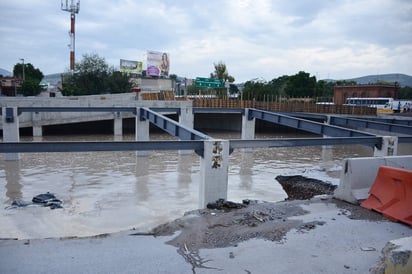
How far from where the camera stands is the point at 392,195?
6688 millimetres

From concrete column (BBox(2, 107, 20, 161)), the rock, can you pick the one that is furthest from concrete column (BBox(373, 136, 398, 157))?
concrete column (BBox(2, 107, 20, 161))

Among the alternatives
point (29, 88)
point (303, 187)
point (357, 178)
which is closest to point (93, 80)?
point (29, 88)

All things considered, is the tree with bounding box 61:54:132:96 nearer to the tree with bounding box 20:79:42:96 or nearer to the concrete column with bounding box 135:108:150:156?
the tree with bounding box 20:79:42:96

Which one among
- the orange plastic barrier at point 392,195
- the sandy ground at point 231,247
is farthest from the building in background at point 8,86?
the orange plastic barrier at point 392,195

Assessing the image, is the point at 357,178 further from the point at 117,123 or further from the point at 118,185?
the point at 117,123

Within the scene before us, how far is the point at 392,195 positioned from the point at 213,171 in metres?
4.33

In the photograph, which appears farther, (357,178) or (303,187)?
(303,187)

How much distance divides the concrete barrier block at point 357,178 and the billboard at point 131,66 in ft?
227

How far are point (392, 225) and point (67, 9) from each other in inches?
2743

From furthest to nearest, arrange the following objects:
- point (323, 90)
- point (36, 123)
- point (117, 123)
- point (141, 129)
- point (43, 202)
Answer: point (323, 90)
point (117, 123)
point (36, 123)
point (141, 129)
point (43, 202)

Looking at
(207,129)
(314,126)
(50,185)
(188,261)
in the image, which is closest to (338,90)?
(207,129)

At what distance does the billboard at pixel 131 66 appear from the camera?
72475 mm

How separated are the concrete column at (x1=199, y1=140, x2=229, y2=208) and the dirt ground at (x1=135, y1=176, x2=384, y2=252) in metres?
1.01

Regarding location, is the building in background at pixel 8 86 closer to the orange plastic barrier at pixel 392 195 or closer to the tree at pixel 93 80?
the tree at pixel 93 80
